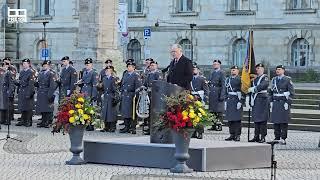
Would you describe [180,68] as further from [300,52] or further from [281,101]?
[300,52]

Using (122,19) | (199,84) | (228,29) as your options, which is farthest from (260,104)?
A: (228,29)

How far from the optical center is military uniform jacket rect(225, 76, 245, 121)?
70.9 feet

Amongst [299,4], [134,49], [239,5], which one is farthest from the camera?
[134,49]

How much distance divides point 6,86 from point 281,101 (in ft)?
29.5

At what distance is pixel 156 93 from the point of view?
15852 mm

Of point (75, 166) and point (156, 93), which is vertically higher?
point (156, 93)

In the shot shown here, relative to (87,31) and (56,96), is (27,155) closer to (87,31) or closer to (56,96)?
(56,96)

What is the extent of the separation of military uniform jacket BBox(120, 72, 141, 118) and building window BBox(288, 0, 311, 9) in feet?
82.2

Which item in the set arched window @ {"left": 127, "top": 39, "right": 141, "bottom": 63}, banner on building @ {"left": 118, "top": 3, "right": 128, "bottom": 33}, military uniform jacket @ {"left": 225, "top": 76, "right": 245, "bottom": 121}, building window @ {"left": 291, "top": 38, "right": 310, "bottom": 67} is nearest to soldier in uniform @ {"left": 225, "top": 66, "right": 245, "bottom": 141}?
military uniform jacket @ {"left": 225, "top": 76, "right": 245, "bottom": 121}

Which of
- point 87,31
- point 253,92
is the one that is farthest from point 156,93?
point 87,31

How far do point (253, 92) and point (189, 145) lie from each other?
6.24 m

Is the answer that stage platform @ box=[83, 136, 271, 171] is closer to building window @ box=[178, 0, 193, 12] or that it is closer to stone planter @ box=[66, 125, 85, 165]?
stone planter @ box=[66, 125, 85, 165]

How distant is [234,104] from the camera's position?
21719 mm

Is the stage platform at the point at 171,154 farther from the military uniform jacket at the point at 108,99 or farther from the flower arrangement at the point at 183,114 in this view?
the military uniform jacket at the point at 108,99
